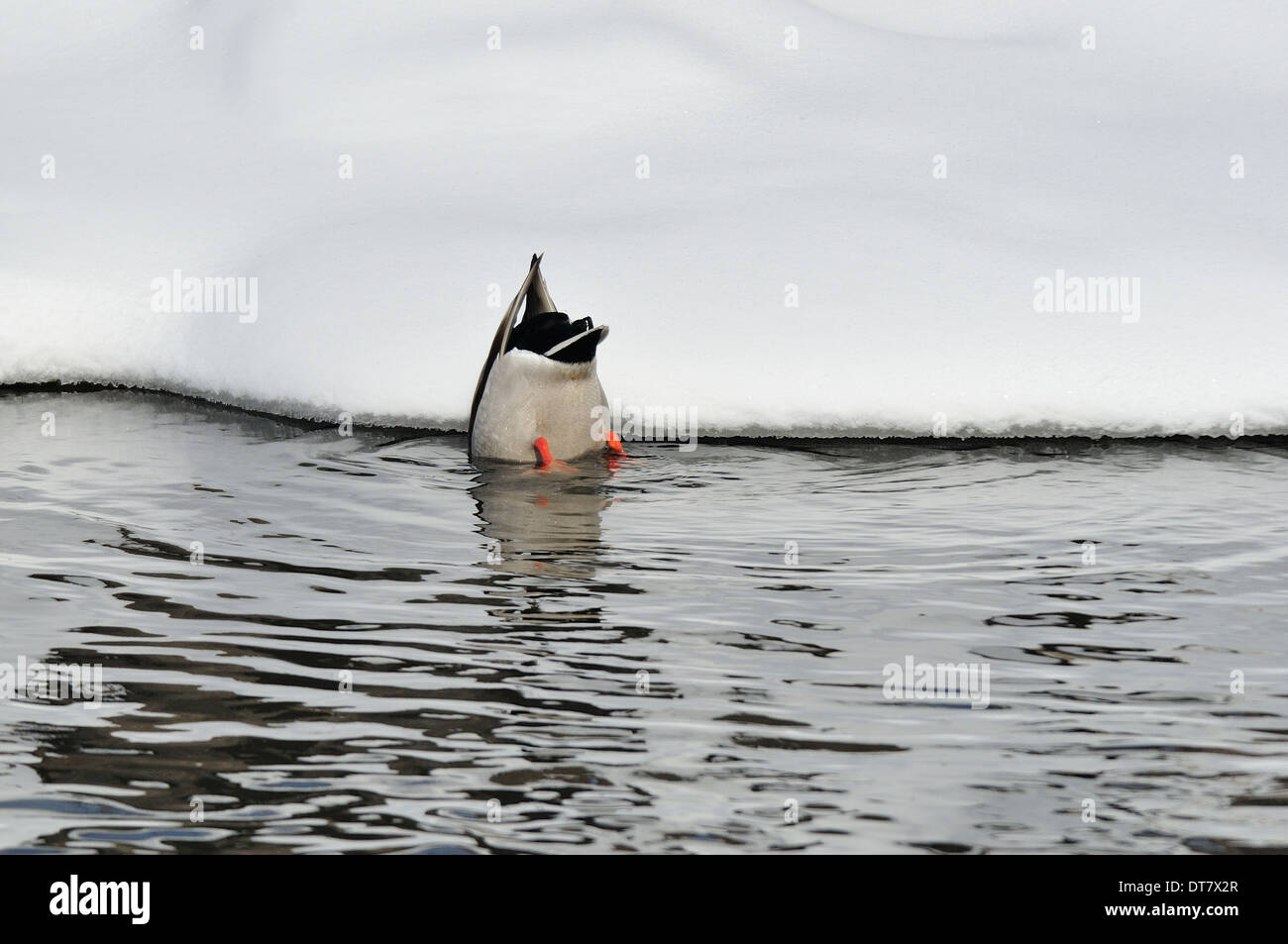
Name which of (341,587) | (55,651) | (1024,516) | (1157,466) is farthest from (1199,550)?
(55,651)

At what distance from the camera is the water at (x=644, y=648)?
371 centimetres

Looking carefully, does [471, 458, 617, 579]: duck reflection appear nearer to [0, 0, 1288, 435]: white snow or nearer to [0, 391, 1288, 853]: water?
[0, 391, 1288, 853]: water

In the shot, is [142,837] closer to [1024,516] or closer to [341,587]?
[341,587]

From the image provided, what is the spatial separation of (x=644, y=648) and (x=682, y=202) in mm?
4818

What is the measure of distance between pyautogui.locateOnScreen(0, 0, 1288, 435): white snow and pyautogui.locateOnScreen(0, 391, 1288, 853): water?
2.45 ft

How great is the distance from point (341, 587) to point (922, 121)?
5.70 m

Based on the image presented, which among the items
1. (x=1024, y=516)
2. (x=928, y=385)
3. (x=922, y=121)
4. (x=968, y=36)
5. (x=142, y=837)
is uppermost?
(x=968, y=36)

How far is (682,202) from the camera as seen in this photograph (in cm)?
923

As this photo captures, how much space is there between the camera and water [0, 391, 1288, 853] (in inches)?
146

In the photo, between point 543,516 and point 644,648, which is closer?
point 644,648

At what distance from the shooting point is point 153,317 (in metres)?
9.12

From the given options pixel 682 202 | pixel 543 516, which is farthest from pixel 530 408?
pixel 682 202

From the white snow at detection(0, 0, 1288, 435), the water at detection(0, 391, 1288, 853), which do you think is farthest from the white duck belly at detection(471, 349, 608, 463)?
the white snow at detection(0, 0, 1288, 435)

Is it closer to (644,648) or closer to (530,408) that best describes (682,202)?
(530,408)
